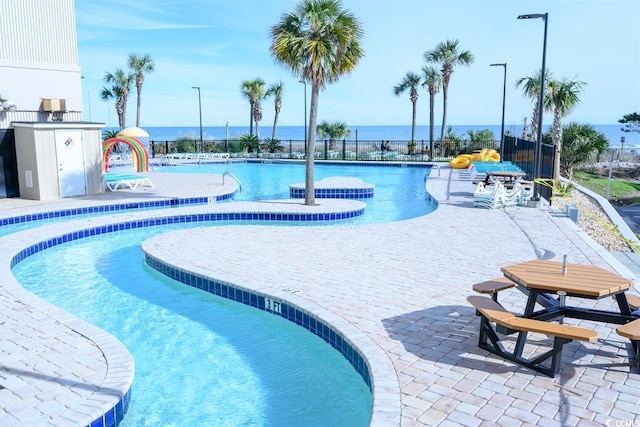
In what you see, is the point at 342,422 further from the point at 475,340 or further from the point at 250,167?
the point at 250,167

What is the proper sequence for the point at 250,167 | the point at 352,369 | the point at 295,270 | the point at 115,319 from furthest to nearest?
1. the point at 250,167
2. the point at 295,270
3. the point at 115,319
4. the point at 352,369

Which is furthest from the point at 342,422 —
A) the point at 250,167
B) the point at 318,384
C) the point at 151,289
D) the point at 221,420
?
the point at 250,167

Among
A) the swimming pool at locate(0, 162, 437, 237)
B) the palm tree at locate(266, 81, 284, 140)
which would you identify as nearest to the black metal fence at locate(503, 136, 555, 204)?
the swimming pool at locate(0, 162, 437, 237)

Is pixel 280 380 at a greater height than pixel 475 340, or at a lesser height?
lesser

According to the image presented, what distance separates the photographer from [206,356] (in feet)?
18.2

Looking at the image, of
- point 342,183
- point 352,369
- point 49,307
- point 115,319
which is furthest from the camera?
point 342,183

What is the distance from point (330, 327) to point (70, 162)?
477 inches

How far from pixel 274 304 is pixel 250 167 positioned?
22722 millimetres

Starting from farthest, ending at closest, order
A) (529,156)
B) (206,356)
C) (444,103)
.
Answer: (444,103), (529,156), (206,356)

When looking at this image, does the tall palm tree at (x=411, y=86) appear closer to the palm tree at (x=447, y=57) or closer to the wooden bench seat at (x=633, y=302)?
the palm tree at (x=447, y=57)

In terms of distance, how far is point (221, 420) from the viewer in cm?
433

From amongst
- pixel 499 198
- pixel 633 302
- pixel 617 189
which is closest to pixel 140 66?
pixel 617 189

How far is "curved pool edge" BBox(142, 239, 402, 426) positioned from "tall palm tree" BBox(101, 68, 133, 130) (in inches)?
1450

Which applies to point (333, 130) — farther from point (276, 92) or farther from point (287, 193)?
point (287, 193)
